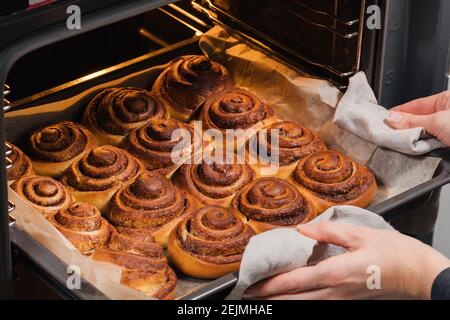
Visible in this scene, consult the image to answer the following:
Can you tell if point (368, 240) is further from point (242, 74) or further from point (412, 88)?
point (242, 74)

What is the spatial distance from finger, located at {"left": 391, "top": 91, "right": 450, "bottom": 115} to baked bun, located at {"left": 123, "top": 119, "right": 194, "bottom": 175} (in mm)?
489

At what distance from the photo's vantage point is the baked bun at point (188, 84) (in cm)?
252

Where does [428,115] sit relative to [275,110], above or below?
above

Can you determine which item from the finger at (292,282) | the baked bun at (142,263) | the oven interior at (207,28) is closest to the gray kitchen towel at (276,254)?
the finger at (292,282)

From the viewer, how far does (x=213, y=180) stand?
2.26 meters

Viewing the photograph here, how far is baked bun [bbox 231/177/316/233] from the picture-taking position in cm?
214

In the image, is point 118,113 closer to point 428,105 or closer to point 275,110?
point 275,110

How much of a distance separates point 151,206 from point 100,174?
16cm

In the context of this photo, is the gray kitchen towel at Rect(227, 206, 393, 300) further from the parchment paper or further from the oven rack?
the oven rack

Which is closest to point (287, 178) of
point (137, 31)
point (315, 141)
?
point (315, 141)

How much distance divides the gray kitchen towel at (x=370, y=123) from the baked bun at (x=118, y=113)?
440 millimetres

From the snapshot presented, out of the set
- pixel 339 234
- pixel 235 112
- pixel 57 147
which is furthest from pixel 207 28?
pixel 339 234

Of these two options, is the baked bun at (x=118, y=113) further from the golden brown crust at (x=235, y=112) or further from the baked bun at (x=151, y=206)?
the baked bun at (x=151, y=206)

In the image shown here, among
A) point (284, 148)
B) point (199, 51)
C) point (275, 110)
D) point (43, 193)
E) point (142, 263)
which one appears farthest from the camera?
point (199, 51)
